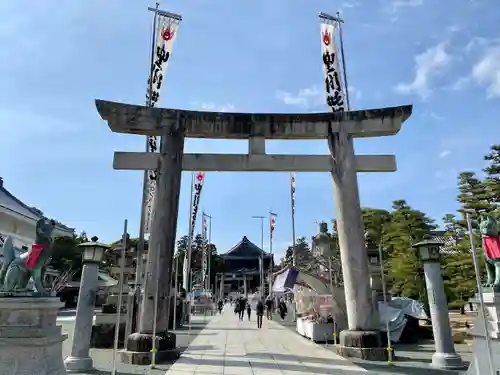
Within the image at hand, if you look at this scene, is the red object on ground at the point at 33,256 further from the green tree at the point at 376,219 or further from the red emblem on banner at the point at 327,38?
the green tree at the point at 376,219

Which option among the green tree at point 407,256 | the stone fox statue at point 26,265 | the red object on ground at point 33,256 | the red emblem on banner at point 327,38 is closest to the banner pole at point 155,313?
the stone fox statue at point 26,265

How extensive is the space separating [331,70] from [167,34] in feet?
19.2

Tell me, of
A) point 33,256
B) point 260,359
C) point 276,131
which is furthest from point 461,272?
point 33,256

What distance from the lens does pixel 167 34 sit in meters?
13.1

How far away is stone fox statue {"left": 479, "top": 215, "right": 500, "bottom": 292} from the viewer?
6.38 m

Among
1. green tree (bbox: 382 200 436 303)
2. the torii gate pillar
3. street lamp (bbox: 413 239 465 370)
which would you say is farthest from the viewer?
green tree (bbox: 382 200 436 303)

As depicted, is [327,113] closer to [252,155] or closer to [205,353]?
[252,155]

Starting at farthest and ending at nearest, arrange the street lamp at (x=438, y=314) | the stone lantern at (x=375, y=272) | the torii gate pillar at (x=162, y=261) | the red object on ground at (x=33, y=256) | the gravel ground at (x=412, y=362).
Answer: the stone lantern at (x=375, y=272), the torii gate pillar at (x=162, y=261), the street lamp at (x=438, y=314), the gravel ground at (x=412, y=362), the red object on ground at (x=33, y=256)

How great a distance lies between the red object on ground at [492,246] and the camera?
21.4 feet

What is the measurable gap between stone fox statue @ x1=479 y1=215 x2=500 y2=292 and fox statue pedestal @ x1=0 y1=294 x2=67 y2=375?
7.18 meters

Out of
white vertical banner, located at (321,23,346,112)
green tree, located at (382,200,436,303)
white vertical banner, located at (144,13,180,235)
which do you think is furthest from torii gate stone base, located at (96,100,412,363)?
green tree, located at (382,200,436,303)

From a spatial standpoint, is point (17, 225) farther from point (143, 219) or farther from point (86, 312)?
point (86, 312)

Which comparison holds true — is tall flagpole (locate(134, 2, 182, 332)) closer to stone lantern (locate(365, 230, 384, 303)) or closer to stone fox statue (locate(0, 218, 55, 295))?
stone fox statue (locate(0, 218, 55, 295))

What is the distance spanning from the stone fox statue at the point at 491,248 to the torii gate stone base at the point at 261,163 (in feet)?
12.4
